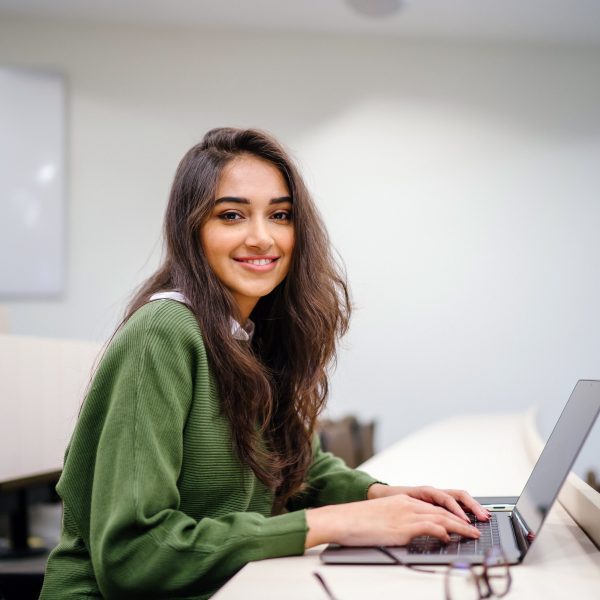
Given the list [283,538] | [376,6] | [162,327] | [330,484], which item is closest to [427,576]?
[283,538]

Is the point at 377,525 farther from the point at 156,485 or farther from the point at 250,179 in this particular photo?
the point at 250,179

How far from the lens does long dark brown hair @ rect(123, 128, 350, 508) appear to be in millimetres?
1080

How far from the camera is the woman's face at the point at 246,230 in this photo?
1.17 metres

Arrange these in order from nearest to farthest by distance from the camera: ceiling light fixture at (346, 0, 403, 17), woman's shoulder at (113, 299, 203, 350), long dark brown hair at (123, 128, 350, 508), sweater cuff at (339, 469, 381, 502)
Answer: woman's shoulder at (113, 299, 203, 350) < long dark brown hair at (123, 128, 350, 508) < sweater cuff at (339, 469, 381, 502) < ceiling light fixture at (346, 0, 403, 17)

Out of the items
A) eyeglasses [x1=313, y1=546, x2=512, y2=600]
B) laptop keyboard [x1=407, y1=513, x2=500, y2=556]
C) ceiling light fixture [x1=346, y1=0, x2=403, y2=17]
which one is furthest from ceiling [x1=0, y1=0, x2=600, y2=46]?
eyeglasses [x1=313, y1=546, x2=512, y2=600]

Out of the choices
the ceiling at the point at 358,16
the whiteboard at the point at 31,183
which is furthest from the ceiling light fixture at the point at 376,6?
the whiteboard at the point at 31,183

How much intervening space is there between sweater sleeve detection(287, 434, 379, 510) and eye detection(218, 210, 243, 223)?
1.56 feet

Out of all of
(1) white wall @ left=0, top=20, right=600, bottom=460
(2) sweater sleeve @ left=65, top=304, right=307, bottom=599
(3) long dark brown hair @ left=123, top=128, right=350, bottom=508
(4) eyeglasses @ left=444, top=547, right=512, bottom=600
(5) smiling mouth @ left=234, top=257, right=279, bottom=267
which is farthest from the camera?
(1) white wall @ left=0, top=20, right=600, bottom=460

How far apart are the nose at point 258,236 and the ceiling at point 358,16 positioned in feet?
8.71

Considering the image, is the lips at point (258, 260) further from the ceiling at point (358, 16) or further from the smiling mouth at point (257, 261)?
the ceiling at point (358, 16)

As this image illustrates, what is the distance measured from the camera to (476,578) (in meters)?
0.72

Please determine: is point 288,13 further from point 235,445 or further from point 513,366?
point 235,445

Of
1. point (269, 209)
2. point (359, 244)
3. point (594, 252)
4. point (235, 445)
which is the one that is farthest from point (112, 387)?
point (594, 252)

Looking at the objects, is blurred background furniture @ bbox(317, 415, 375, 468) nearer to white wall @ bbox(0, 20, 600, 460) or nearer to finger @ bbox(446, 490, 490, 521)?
white wall @ bbox(0, 20, 600, 460)
